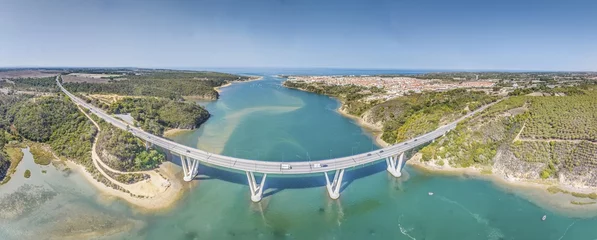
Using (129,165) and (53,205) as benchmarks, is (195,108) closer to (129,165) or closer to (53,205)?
(129,165)

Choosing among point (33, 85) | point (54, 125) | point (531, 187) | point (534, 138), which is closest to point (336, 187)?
point (531, 187)

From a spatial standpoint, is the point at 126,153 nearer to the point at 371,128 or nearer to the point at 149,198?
the point at 149,198

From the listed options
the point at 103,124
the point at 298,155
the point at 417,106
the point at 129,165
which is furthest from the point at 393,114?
the point at 103,124

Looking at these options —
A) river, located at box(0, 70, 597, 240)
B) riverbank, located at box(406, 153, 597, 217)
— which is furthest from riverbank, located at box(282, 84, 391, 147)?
river, located at box(0, 70, 597, 240)

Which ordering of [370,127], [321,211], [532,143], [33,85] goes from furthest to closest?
1. [33,85]
2. [370,127]
3. [532,143]
4. [321,211]

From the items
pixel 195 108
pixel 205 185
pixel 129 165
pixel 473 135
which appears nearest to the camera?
pixel 205 185

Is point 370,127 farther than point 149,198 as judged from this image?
Yes
